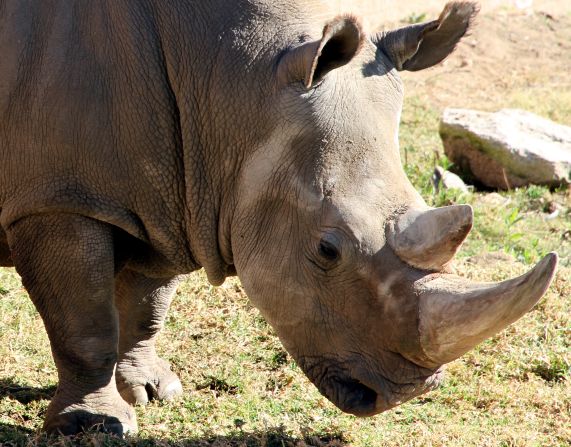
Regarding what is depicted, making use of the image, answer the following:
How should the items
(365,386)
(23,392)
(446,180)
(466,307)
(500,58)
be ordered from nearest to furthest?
(466,307)
(365,386)
(23,392)
(446,180)
(500,58)

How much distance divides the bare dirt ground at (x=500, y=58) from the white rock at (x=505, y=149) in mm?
1827

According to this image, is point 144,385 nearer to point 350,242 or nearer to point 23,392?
point 23,392

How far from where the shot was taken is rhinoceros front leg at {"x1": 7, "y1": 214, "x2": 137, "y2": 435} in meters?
5.13

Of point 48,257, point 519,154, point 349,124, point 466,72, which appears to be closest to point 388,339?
point 349,124

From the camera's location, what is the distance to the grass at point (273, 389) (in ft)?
18.4

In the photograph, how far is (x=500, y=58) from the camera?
14.9 m

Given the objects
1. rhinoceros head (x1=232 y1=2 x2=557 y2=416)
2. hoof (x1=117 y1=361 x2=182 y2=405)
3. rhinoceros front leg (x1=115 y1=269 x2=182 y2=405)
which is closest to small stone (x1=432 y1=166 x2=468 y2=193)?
rhinoceros front leg (x1=115 y1=269 x2=182 y2=405)

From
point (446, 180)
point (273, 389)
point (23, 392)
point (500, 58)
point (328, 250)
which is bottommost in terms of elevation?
point (500, 58)

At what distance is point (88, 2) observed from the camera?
514cm

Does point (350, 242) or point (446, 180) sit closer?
point (350, 242)

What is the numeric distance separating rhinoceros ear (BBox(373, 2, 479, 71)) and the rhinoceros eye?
1.03m

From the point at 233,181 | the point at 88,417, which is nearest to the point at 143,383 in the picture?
the point at 88,417

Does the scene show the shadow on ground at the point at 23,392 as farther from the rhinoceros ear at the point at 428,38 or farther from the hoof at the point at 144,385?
the rhinoceros ear at the point at 428,38

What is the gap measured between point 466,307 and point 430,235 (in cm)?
33
